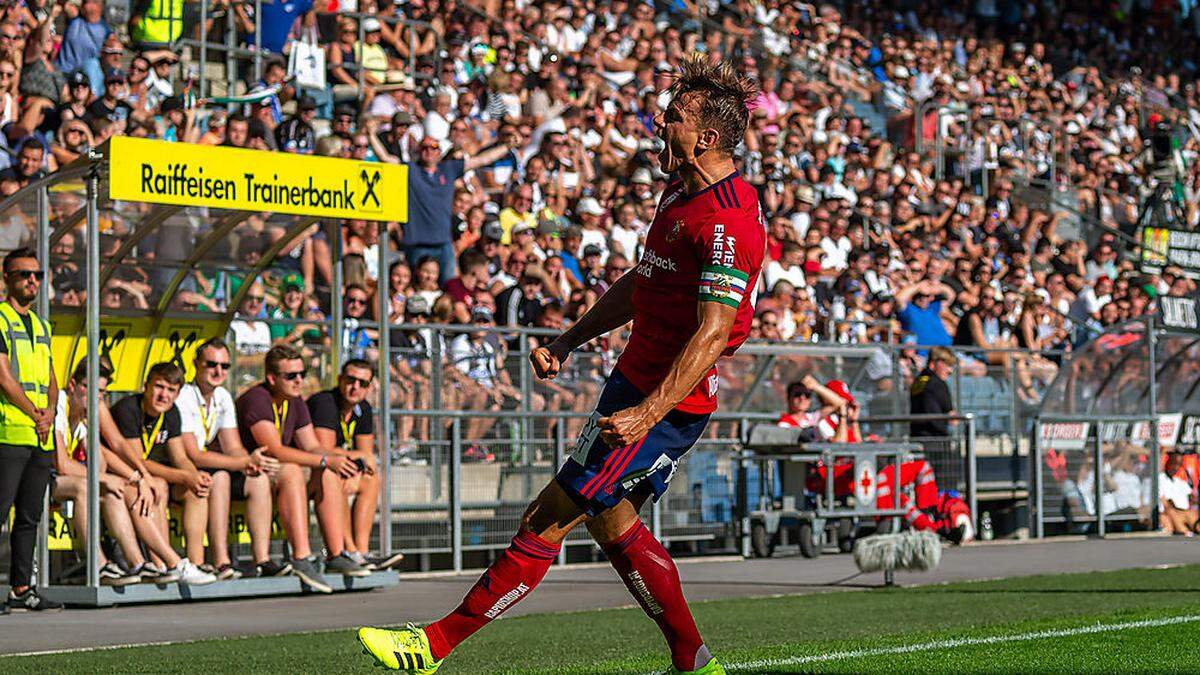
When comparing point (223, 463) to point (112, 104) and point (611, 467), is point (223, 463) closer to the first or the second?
point (112, 104)

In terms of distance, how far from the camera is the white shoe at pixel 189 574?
1247cm

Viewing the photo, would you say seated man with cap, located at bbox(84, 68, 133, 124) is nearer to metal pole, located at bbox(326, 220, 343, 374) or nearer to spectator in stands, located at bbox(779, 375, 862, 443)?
metal pole, located at bbox(326, 220, 343, 374)

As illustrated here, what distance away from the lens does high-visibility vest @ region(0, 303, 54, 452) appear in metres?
11.7

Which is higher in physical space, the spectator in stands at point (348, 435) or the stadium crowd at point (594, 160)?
the stadium crowd at point (594, 160)

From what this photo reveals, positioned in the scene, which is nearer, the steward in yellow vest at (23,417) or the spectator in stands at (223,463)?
the steward in yellow vest at (23,417)

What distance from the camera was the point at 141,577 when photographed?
12367mm

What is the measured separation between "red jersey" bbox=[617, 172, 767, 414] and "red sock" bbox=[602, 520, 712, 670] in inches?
20.6

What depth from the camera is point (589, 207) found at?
2078 centimetres

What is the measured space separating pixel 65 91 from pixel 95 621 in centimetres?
752

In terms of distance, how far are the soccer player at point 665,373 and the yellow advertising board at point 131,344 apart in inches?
297

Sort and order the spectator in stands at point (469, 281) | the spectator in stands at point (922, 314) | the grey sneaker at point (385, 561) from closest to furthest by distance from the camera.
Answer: the grey sneaker at point (385, 561) → the spectator in stands at point (469, 281) → the spectator in stands at point (922, 314)

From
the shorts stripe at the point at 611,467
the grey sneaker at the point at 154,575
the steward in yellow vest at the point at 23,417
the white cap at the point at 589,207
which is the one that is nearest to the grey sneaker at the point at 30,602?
the steward in yellow vest at the point at 23,417

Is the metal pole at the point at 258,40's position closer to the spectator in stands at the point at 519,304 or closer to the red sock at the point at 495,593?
the spectator in stands at the point at 519,304

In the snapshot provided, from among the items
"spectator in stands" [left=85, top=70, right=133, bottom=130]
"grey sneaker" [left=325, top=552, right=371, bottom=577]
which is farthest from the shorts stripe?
"spectator in stands" [left=85, top=70, right=133, bottom=130]
